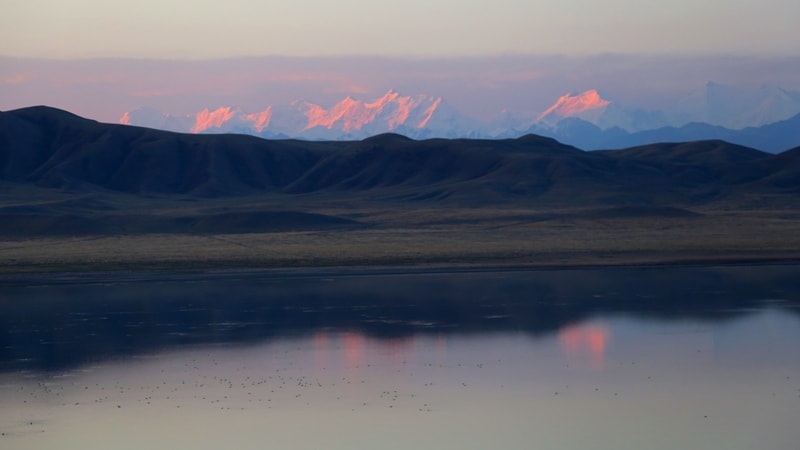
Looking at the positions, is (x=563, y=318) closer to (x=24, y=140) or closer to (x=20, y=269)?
(x=20, y=269)

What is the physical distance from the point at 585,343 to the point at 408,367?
6.16 m

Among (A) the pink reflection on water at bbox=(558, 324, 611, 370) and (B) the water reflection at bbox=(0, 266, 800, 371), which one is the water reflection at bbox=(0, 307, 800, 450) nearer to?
(A) the pink reflection on water at bbox=(558, 324, 611, 370)

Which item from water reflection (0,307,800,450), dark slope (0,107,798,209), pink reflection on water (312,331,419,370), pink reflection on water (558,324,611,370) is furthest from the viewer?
dark slope (0,107,798,209)

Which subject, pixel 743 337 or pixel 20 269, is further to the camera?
pixel 20 269

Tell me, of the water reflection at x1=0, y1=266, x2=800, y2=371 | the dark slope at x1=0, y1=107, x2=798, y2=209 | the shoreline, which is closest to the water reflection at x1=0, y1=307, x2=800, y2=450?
the water reflection at x1=0, y1=266, x2=800, y2=371

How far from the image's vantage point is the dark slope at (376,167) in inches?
5969

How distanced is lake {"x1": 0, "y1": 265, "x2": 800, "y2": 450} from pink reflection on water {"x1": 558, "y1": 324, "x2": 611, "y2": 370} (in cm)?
8

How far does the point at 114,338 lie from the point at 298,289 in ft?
51.8

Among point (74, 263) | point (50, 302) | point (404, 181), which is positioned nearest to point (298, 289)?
point (50, 302)

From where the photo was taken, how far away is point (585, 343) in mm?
33812

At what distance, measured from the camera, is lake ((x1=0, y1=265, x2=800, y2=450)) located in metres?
23.1

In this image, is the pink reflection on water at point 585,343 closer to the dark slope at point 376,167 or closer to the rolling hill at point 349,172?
the rolling hill at point 349,172

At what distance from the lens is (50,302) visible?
157 feet

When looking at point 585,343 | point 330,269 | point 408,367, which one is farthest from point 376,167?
point 408,367
